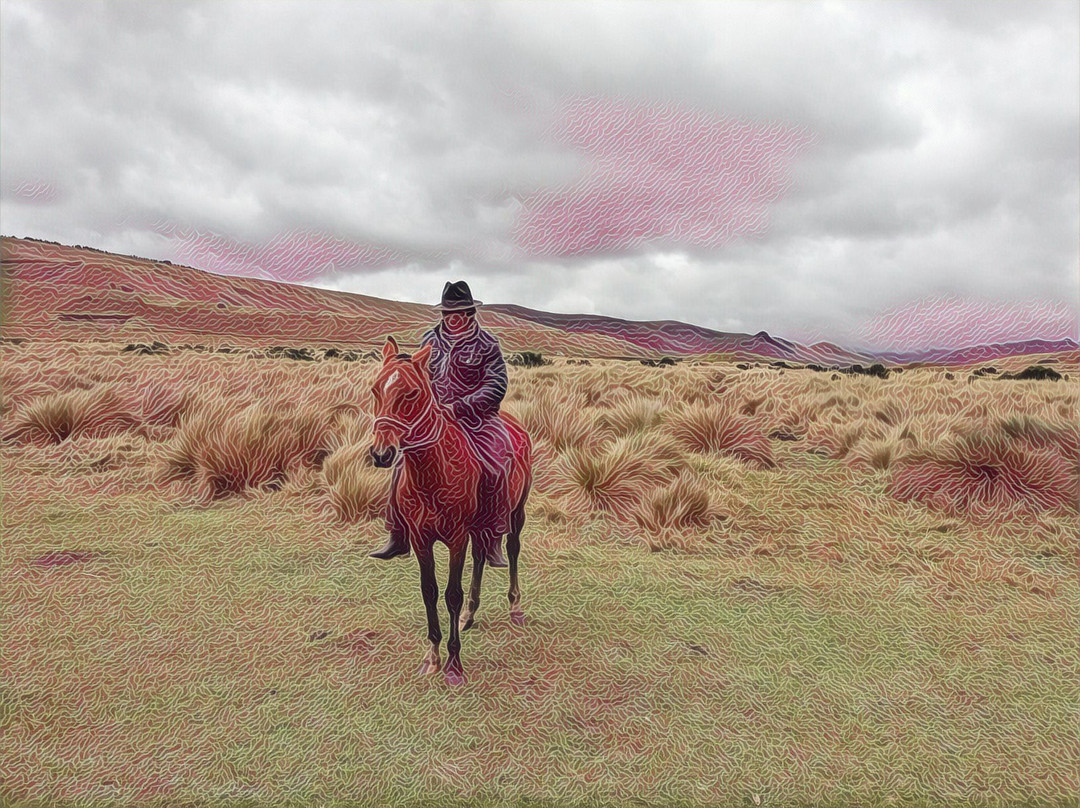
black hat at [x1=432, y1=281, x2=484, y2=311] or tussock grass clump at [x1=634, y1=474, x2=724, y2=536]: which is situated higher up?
black hat at [x1=432, y1=281, x2=484, y2=311]

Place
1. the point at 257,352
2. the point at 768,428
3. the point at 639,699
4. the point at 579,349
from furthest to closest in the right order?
the point at 257,352 → the point at 768,428 → the point at 639,699 → the point at 579,349

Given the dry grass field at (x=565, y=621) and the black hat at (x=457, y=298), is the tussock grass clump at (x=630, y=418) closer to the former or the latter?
the dry grass field at (x=565, y=621)

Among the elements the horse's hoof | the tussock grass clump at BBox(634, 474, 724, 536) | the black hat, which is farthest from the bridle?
the tussock grass clump at BBox(634, 474, 724, 536)

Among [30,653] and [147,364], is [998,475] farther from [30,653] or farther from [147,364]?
[147,364]

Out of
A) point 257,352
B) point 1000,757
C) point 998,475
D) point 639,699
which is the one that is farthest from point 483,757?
point 257,352

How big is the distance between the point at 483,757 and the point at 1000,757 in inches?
114

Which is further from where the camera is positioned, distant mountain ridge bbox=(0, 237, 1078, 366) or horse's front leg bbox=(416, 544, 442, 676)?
horse's front leg bbox=(416, 544, 442, 676)

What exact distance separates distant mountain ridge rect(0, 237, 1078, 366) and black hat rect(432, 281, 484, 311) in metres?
0.09

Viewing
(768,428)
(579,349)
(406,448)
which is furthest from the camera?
(768,428)

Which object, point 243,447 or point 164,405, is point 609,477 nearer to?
point 243,447

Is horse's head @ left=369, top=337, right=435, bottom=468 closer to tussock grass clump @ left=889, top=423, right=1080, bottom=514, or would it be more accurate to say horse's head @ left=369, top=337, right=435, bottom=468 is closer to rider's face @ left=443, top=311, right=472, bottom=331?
rider's face @ left=443, top=311, right=472, bottom=331

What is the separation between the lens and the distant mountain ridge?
2393 millimetres

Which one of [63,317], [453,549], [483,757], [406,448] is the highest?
[63,317]

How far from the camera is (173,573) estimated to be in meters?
5.10
